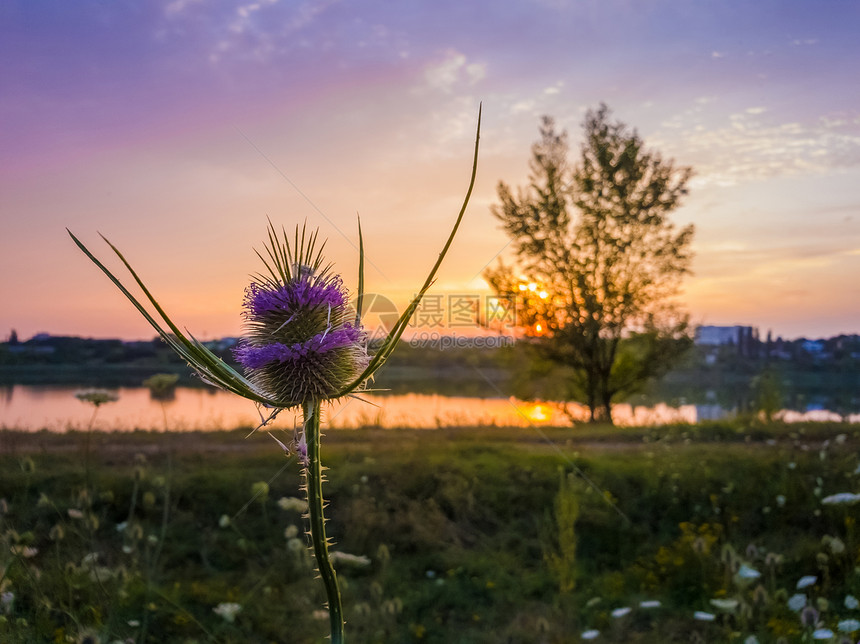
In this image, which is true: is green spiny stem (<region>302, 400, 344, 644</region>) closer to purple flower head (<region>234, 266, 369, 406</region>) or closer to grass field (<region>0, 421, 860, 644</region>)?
purple flower head (<region>234, 266, 369, 406</region>)

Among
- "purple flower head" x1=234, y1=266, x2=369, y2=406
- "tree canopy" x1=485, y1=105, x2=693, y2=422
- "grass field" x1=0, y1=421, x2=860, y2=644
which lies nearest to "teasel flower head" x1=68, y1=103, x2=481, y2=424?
"purple flower head" x1=234, y1=266, x2=369, y2=406

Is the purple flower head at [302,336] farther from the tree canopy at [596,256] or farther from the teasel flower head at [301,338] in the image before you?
the tree canopy at [596,256]

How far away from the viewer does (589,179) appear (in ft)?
62.0

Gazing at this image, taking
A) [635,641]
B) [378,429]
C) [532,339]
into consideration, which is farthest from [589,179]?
[635,641]

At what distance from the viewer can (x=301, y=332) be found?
76.4 inches

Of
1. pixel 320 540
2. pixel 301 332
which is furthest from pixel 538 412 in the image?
pixel 320 540

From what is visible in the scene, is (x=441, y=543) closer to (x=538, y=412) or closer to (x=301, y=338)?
(x=301, y=338)

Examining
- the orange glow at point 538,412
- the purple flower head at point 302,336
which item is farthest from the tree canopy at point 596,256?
the purple flower head at point 302,336

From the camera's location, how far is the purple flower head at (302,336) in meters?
1.85

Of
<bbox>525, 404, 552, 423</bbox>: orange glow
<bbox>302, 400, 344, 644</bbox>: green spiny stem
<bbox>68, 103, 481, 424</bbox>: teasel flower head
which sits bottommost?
<bbox>525, 404, 552, 423</bbox>: orange glow

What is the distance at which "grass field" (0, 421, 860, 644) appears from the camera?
4.88m

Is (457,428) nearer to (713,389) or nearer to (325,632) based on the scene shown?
(325,632)

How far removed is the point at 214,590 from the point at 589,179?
1593 centimetres

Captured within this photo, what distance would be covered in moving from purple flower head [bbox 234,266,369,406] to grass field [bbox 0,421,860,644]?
2.04 m
